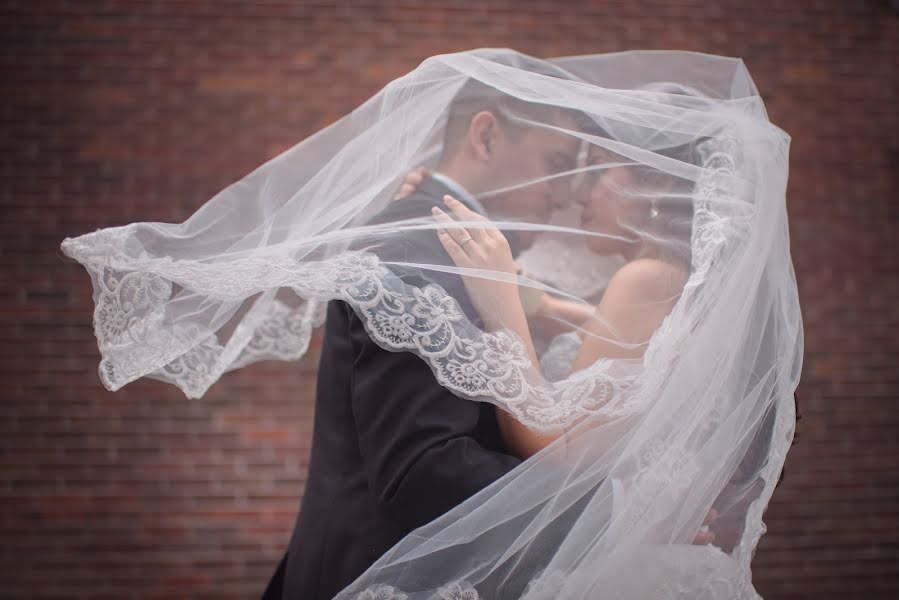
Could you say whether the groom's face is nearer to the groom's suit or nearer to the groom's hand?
the groom's suit

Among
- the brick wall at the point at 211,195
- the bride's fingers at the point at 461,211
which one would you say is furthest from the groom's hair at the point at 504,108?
the brick wall at the point at 211,195

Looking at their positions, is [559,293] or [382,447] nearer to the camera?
[382,447]

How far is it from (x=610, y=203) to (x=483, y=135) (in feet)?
0.93

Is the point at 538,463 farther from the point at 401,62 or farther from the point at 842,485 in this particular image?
the point at 842,485

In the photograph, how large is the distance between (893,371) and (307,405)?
9.13 feet

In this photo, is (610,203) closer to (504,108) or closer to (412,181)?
(504,108)

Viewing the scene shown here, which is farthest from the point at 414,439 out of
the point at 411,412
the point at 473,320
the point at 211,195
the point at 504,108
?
the point at 211,195

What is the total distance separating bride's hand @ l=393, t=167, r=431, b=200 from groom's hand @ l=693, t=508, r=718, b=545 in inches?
31.3

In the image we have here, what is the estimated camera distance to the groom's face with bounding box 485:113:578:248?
4.79 feet

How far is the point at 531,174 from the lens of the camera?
1.50 metres

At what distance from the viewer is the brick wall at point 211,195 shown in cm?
325

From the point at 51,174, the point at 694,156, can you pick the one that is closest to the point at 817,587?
the point at 694,156

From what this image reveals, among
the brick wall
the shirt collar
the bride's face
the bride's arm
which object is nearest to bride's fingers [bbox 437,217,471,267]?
the shirt collar

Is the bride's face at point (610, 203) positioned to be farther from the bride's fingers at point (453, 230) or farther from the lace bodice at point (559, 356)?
the bride's fingers at point (453, 230)
